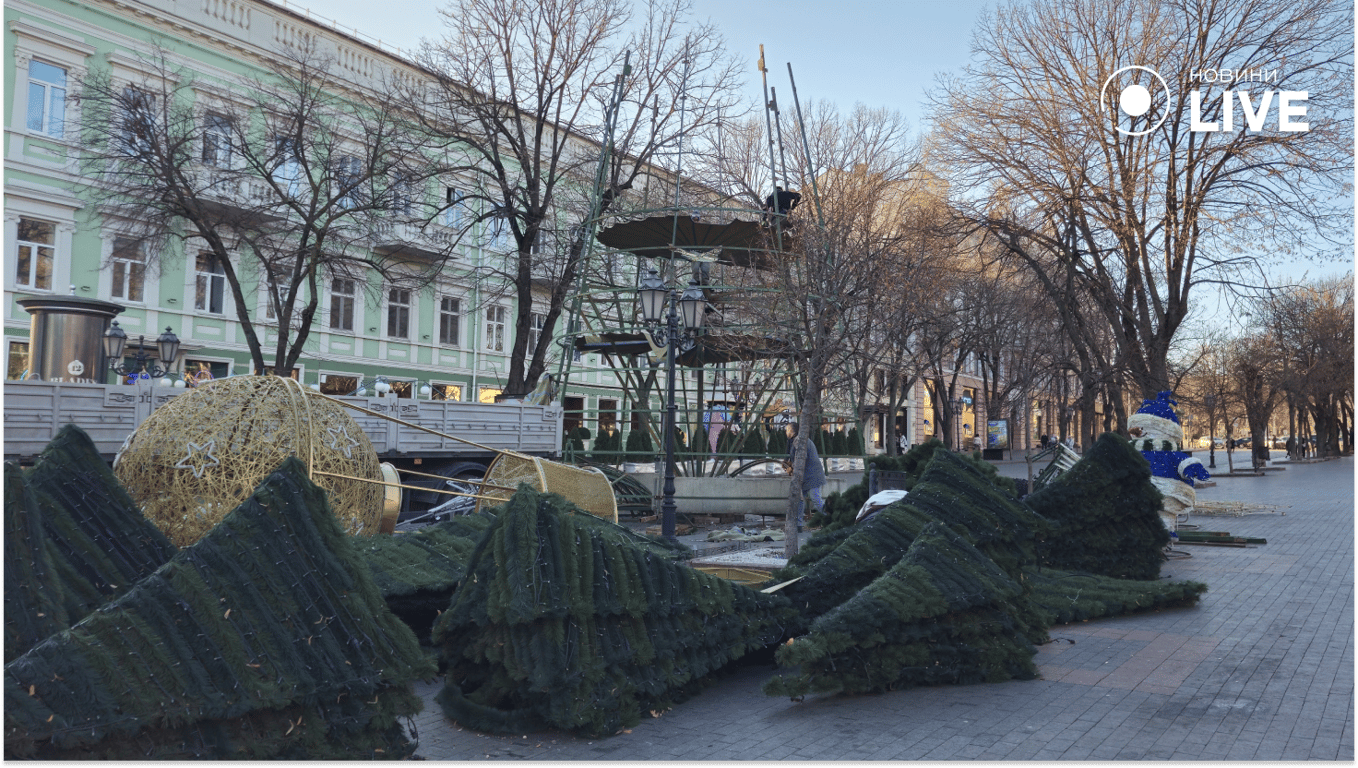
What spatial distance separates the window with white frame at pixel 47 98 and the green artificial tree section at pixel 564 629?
23095 millimetres

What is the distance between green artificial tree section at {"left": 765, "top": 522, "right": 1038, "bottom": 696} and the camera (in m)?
5.29

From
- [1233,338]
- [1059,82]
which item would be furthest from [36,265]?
[1233,338]

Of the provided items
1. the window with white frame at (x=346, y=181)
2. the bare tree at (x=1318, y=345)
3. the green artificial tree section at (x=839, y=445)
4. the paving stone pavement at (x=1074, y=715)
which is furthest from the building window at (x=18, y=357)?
the bare tree at (x=1318, y=345)

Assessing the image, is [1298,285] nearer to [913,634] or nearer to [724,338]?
[724,338]

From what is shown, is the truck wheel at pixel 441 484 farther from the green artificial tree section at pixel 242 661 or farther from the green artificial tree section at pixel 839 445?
the green artificial tree section at pixel 242 661

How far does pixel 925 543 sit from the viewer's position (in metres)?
5.87

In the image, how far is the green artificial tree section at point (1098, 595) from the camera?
301 inches

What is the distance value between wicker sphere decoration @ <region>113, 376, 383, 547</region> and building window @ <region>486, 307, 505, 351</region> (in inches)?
1110

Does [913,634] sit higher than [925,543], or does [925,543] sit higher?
[925,543]

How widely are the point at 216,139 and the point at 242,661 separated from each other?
1975 centimetres

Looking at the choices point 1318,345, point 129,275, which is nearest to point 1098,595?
point 129,275

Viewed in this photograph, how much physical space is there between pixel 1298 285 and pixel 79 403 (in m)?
19.5

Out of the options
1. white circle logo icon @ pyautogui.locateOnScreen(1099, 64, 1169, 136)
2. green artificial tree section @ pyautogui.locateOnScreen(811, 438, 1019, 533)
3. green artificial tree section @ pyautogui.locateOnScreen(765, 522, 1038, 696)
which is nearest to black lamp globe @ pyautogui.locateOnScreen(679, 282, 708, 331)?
green artificial tree section @ pyautogui.locateOnScreen(811, 438, 1019, 533)

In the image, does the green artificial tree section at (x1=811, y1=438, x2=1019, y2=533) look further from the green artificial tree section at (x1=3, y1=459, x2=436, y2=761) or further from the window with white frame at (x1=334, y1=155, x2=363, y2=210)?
the window with white frame at (x1=334, y1=155, x2=363, y2=210)
